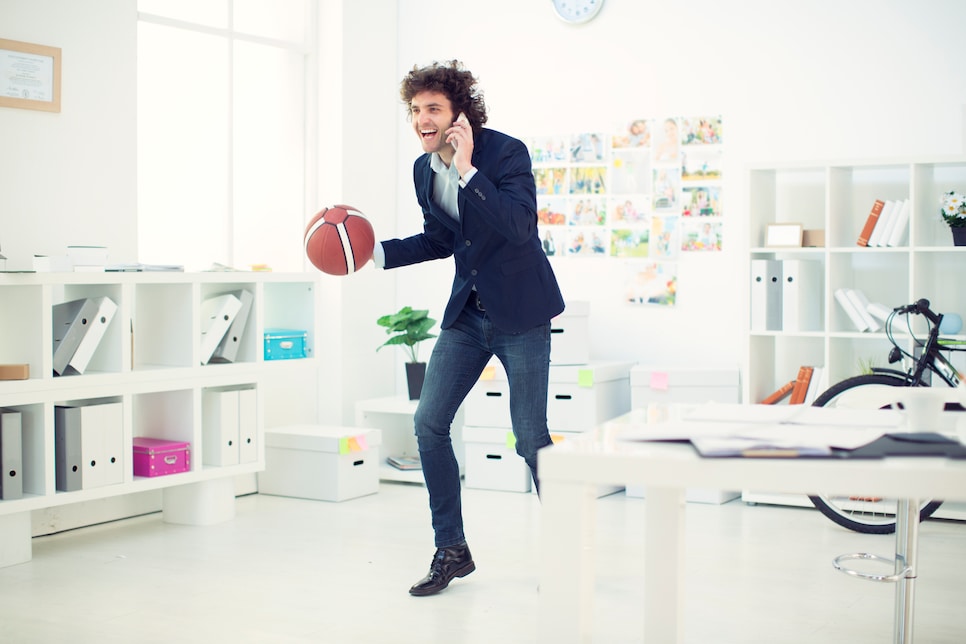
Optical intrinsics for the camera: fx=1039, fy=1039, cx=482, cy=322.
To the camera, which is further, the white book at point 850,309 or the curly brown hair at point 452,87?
the white book at point 850,309

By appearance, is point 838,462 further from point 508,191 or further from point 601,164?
point 601,164

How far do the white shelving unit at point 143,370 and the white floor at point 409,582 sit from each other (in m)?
0.17

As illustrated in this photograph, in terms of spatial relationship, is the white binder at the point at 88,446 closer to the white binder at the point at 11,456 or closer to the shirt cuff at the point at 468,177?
the white binder at the point at 11,456

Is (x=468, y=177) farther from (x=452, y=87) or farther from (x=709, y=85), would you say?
(x=709, y=85)

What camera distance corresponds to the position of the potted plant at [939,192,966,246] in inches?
155

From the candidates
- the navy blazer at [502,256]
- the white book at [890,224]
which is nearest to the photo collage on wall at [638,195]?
the white book at [890,224]

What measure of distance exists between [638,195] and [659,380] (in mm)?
966

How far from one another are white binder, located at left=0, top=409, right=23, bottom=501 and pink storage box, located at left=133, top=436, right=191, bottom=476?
480 millimetres

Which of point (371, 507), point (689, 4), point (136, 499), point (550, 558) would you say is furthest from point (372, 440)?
point (550, 558)

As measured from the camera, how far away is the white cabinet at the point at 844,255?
13.6 ft

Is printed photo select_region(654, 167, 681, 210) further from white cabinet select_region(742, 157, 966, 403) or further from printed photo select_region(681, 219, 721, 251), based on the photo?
white cabinet select_region(742, 157, 966, 403)

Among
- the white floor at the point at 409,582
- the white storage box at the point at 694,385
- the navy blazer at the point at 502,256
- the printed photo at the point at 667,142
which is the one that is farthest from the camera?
the printed photo at the point at 667,142

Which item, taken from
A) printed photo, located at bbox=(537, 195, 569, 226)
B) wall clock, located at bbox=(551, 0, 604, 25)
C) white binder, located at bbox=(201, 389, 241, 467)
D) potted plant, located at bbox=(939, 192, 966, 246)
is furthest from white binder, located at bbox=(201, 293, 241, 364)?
potted plant, located at bbox=(939, 192, 966, 246)

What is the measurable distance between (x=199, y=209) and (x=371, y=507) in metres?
1.51
